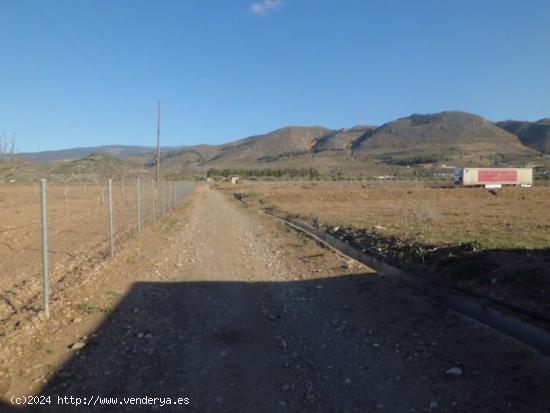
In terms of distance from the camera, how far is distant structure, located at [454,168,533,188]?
7138cm

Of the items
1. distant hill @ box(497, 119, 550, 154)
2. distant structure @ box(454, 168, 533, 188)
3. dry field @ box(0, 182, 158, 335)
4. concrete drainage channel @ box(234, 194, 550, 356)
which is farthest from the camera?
distant hill @ box(497, 119, 550, 154)

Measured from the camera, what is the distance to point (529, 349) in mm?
5629

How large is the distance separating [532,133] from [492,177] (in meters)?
121

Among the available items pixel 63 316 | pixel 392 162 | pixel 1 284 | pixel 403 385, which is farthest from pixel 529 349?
pixel 392 162

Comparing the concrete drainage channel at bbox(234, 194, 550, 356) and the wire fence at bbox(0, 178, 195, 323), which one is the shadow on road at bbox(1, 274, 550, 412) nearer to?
the concrete drainage channel at bbox(234, 194, 550, 356)

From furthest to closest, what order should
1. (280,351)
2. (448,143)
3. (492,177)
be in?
(448,143) → (492,177) → (280,351)

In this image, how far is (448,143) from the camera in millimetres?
163875

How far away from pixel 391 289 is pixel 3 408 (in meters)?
6.27

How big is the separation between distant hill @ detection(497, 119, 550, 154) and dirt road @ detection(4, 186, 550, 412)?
173924mm

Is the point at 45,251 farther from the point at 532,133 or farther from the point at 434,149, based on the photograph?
the point at 532,133

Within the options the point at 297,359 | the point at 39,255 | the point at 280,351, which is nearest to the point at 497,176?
the point at 39,255

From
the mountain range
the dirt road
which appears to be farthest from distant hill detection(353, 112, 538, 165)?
the dirt road

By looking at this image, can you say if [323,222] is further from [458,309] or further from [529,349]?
[529,349]

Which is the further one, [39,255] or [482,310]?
[39,255]
